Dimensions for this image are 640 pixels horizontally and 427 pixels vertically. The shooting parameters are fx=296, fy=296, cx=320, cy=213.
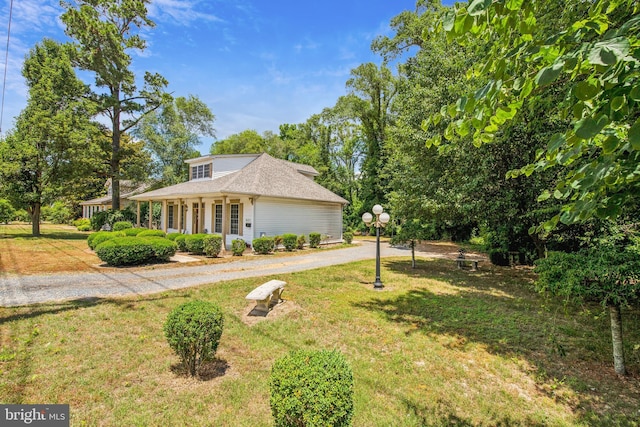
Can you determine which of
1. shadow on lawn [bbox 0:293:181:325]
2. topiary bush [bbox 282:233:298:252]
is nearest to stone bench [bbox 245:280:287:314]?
shadow on lawn [bbox 0:293:181:325]

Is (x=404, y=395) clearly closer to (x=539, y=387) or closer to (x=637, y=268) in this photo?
(x=539, y=387)

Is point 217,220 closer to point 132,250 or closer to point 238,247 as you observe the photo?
point 238,247

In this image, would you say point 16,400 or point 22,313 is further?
point 22,313

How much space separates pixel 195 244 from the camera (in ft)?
49.4

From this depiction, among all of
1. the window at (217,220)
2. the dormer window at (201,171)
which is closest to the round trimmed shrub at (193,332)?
the window at (217,220)

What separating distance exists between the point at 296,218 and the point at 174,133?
24108 mm

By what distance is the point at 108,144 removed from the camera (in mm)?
25172

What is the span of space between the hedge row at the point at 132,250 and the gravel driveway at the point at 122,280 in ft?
2.08

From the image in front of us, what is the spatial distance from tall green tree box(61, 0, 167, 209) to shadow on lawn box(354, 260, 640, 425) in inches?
1080

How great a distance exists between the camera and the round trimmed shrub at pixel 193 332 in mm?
→ 4070

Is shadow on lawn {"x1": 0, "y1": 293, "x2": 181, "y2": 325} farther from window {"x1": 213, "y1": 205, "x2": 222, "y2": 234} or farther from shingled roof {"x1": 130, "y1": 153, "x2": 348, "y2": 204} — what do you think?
window {"x1": 213, "y1": 205, "x2": 222, "y2": 234}

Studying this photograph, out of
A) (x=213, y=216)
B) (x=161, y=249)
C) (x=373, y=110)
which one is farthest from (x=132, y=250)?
(x=373, y=110)

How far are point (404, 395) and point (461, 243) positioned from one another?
77.2 feet

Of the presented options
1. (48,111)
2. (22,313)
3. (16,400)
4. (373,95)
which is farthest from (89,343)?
(373,95)
